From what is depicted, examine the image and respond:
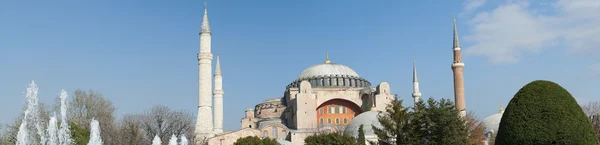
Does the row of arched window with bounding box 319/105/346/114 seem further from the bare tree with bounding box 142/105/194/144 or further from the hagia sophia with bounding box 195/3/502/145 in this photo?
the bare tree with bounding box 142/105/194/144

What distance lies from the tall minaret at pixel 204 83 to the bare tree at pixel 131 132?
3.56 metres

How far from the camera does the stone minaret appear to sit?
45938mm

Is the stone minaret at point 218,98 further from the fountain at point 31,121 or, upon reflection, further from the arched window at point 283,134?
the fountain at point 31,121

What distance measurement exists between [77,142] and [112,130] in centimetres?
420

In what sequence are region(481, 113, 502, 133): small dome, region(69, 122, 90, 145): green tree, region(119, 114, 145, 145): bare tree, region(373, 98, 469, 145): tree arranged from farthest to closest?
region(481, 113, 502, 133): small dome → region(119, 114, 145, 145): bare tree → region(69, 122, 90, 145): green tree → region(373, 98, 469, 145): tree

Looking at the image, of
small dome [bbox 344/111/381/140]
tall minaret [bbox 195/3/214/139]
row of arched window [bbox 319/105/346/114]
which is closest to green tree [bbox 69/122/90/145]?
tall minaret [bbox 195/3/214/139]

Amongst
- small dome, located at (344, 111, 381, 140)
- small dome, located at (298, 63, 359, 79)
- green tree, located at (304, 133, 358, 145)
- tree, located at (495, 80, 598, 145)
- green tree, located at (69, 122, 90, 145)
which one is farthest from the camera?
small dome, located at (298, 63, 359, 79)

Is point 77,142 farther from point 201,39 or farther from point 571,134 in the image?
point 571,134

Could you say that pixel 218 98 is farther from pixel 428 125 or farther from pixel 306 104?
pixel 428 125

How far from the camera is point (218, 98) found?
4728 cm

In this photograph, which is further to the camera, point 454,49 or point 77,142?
point 454,49

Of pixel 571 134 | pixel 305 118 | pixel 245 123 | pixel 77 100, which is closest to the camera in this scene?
pixel 571 134

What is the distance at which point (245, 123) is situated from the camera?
4841 centimetres

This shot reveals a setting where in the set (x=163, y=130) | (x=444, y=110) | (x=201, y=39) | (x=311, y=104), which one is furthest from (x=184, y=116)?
(x=444, y=110)
